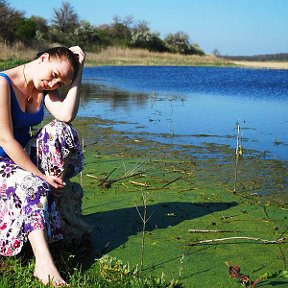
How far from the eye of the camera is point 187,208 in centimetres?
403

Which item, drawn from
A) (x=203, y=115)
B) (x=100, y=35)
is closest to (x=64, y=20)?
(x=100, y=35)

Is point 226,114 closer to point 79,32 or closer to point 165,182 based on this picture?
point 165,182

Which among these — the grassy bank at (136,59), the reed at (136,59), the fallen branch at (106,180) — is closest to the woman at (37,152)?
the fallen branch at (106,180)

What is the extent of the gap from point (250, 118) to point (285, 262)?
6882 millimetres

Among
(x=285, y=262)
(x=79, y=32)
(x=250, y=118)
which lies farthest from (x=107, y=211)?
(x=79, y=32)

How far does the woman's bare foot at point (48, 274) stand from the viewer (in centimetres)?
239

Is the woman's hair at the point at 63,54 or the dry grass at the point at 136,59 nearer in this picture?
the woman's hair at the point at 63,54

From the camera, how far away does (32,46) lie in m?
33.3

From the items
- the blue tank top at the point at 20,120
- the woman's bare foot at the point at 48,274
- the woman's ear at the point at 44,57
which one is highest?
the woman's ear at the point at 44,57

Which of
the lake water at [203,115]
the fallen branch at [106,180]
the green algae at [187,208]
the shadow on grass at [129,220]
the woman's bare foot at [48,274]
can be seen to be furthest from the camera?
the lake water at [203,115]

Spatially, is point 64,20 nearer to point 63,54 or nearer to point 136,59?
point 136,59

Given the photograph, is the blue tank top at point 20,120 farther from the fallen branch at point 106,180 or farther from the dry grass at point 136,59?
the dry grass at point 136,59

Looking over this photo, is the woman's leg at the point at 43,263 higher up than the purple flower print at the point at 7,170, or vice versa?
the purple flower print at the point at 7,170

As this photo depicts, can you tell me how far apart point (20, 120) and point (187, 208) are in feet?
5.56
